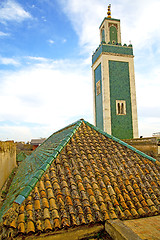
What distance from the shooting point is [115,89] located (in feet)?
61.1

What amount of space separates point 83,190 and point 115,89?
53.1 ft

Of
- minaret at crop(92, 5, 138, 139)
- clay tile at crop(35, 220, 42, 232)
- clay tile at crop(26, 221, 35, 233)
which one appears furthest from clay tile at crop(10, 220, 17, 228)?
minaret at crop(92, 5, 138, 139)

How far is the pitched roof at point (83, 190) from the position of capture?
2920 millimetres

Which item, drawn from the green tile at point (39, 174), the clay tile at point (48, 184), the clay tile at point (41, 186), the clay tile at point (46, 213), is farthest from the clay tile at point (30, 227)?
the green tile at point (39, 174)

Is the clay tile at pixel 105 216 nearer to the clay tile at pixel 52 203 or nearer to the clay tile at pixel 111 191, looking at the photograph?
the clay tile at pixel 111 191

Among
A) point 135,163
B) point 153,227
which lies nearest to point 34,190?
point 153,227

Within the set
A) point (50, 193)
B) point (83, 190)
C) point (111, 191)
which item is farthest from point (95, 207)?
point (50, 193)

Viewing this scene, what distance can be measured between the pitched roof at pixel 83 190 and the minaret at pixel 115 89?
12.6 m

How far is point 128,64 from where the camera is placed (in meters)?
19.3

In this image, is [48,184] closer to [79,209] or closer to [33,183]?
[33,183]

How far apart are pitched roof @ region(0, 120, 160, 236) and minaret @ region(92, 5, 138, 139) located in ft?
41.2

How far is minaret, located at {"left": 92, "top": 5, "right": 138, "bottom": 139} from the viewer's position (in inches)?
711

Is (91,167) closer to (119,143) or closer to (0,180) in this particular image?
(119,143)

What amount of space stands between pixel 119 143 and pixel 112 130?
38.7 ft
